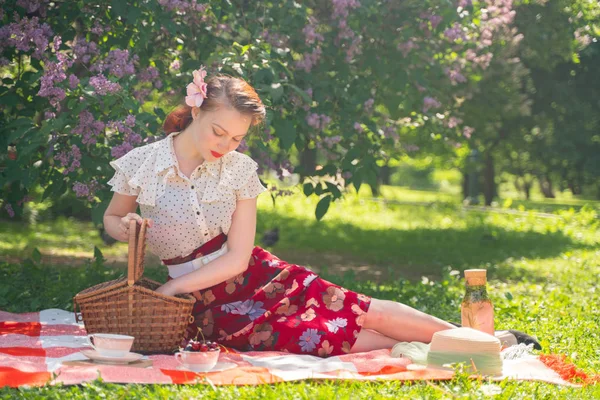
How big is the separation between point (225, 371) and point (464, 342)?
40.0 inches

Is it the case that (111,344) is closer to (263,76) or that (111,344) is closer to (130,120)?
(130,120)

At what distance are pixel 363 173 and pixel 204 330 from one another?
271 centimetres

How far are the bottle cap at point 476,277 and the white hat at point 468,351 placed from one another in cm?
51

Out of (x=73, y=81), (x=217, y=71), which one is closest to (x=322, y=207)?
(x=217, y=71)

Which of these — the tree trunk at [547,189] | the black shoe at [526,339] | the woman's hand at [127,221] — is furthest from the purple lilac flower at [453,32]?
the tree trunk at [547,189]

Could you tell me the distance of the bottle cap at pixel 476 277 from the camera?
13.9 feet

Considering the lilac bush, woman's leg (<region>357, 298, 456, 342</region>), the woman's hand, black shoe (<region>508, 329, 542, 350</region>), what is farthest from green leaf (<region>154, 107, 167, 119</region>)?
black shoe (<region>508, 329, 542, 350</region>)

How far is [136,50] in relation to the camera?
5.97 m

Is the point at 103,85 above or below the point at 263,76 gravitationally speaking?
below

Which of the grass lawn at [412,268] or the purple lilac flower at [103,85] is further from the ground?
the purple lilac flower at [103,85]

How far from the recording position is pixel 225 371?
3.40m

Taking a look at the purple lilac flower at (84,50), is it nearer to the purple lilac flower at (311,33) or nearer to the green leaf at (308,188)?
the purple lilac flower at (311,33)

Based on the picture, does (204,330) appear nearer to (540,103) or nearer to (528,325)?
(528,325)

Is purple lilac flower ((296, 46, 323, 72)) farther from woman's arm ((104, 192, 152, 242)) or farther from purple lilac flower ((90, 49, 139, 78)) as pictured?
woman's arm ((104, 192, 152, 242))
